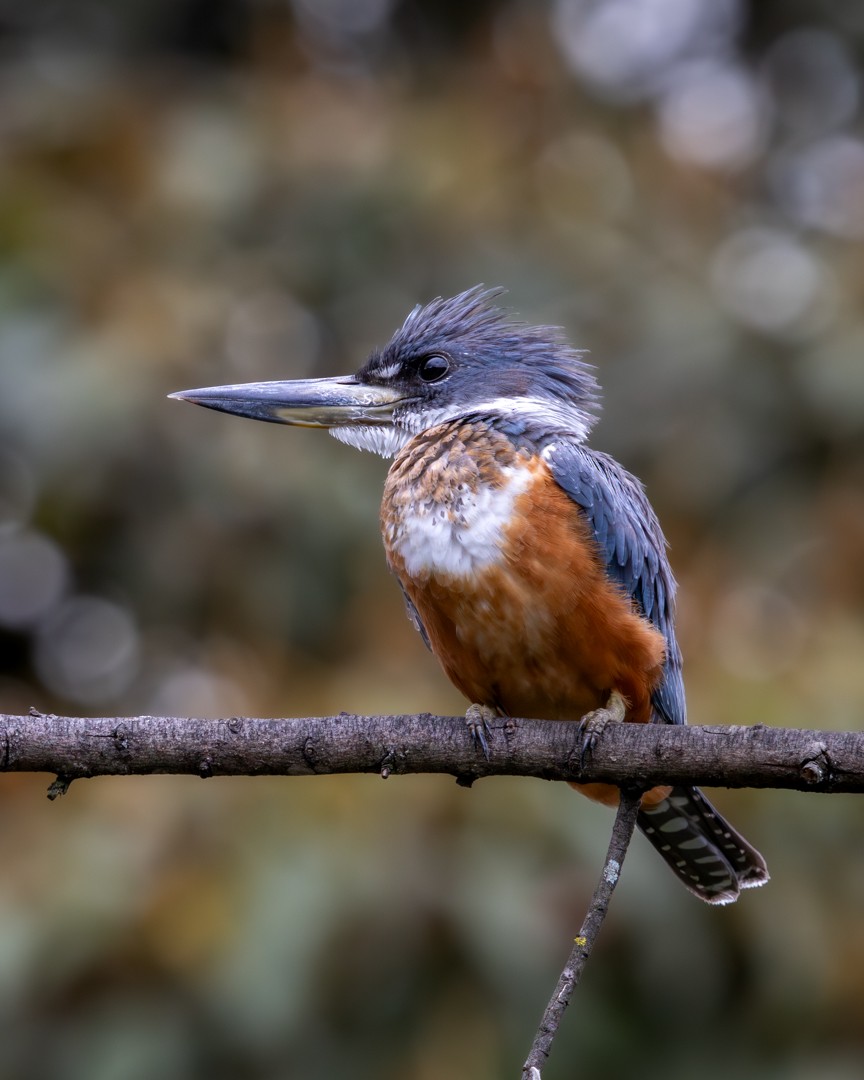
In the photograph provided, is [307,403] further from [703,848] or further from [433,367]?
[703,848]

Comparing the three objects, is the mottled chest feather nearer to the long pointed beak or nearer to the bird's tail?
the long pointed beak

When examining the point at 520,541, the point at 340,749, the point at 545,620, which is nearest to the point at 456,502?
the point at 520,541

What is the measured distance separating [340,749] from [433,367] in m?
1.63

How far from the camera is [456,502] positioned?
10.8 ft

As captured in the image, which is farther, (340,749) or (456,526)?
(456,526)

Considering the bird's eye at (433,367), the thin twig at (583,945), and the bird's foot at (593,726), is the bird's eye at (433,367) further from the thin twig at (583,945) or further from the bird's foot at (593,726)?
the thin twig at (583,945)

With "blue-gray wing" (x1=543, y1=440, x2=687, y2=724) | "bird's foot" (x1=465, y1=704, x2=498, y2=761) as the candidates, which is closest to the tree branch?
"bird's foot" (x1=465, y1=704, x2=498, y2=761)

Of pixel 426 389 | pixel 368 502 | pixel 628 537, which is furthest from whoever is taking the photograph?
pixel 368 502

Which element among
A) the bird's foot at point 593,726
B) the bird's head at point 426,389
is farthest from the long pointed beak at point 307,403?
the bird's foot at point 593,726

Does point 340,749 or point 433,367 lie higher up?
point 433,367

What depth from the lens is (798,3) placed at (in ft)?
26.3

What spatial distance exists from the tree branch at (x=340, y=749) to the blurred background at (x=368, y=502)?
1478mm

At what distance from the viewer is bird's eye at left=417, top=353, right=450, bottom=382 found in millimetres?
3984

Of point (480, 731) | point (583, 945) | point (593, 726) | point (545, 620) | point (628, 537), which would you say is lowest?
point (583, 945)
